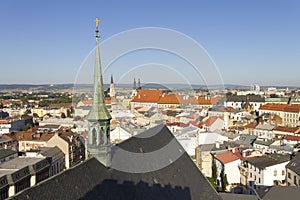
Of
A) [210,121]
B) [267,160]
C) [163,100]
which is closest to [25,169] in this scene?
[163,100]

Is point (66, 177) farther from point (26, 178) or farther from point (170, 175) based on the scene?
point (26, 178)

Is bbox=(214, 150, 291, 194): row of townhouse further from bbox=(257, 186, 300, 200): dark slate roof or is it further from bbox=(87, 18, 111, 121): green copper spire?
bbox=(87, 18, 111, 121): green copper spire

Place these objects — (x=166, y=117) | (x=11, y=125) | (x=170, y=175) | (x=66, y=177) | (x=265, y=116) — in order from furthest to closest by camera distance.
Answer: (x=265, y=116)
(x=11, y=125)
(x=166, y=117)
(x=170, y=175)
(x=66, y=177)

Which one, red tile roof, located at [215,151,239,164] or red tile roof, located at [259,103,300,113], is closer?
red tile roof, located at [215,151,239,164]

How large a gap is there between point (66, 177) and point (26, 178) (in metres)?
30.7

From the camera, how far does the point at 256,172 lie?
3834 cm

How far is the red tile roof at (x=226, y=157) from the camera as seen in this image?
4109 centimetres

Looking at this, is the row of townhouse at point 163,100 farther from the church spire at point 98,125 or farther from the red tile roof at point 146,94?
the church spire at point 98,125

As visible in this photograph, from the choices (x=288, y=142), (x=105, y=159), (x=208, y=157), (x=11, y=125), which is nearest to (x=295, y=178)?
(x=208, y=157)

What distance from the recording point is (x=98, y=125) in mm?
14492

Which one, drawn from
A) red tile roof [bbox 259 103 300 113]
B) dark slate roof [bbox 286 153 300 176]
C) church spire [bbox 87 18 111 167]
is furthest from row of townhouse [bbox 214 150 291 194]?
red tile roof [bbox 259 103 300 113]

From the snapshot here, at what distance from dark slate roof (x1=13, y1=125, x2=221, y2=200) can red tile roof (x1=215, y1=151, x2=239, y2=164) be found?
2158 centimetres

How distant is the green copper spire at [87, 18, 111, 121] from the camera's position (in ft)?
48.2

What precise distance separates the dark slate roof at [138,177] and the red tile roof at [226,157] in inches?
850
